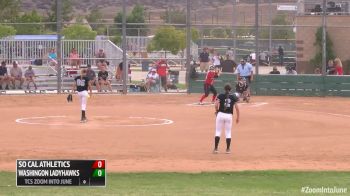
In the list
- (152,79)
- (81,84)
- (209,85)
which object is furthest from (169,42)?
(81,84)

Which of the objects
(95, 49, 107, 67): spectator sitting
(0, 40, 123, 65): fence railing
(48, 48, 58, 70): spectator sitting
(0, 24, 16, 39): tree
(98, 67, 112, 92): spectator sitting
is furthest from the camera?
(0, 24, 16, 39): tree

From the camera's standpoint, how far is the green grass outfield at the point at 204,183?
14391 mm

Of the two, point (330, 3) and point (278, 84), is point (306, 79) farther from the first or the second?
point (330, 3)

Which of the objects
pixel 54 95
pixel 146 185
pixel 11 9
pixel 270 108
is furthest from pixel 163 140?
pixel 11 9

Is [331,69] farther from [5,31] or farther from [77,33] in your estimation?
[5,31]

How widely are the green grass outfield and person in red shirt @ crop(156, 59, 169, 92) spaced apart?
20.8 meters

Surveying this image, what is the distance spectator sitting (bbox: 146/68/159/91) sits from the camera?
3850 cm

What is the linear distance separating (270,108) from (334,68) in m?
7.00

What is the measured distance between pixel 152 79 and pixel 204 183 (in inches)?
883

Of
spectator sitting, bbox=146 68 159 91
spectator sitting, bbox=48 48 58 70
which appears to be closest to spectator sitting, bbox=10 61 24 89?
spectator sitting, bbox=48 48 58 70

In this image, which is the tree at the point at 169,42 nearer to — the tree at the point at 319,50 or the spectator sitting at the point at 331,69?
the tree at the point at 319,50

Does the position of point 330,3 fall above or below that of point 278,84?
above

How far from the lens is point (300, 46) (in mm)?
43125
